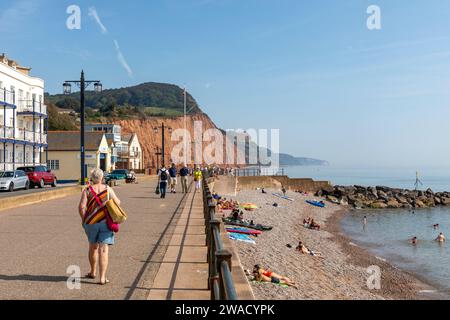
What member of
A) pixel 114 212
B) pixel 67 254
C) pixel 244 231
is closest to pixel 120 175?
pixel 244 231

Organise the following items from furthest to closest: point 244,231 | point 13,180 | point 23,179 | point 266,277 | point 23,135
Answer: point 23,135
point 23,179
point 13,180
point 244,231
point 266,277

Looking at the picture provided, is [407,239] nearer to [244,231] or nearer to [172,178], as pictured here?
[244,231]

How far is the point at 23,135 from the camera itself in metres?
43.5

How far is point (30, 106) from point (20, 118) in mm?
1396

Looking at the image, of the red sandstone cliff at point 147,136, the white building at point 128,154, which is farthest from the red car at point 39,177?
the red sandstone cliff at point 147,136

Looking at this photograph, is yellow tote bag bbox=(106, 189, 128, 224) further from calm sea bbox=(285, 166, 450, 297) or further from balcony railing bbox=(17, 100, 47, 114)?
balcony railing bbox=(17, 100, 47, 114)

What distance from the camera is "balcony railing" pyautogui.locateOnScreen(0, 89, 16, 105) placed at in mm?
39781

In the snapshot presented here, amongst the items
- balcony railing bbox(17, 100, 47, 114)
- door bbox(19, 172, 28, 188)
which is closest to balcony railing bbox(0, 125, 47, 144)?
balcony railing bbox(17, 100, 47, 114)

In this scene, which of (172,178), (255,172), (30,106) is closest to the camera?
(172,178)

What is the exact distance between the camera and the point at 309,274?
20.0 m

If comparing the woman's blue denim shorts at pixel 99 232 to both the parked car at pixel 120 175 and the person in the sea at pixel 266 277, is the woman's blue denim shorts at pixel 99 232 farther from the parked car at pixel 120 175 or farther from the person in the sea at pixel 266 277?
the parked car at pixel 120 175

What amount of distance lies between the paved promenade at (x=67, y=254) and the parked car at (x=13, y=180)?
43.3 ft
